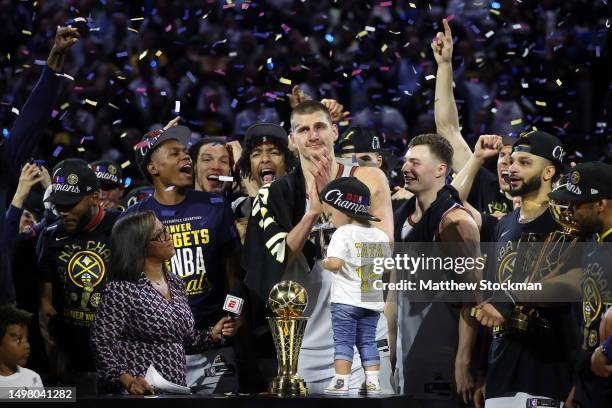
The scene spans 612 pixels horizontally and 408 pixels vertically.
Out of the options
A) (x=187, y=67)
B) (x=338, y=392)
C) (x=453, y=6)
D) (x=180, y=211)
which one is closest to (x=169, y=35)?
(x=187, y=67)

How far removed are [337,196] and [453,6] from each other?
18.2ft

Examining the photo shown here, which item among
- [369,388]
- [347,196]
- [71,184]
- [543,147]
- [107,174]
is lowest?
[369,388]

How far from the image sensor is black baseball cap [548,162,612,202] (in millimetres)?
4332

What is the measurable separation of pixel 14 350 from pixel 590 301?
2.71 m

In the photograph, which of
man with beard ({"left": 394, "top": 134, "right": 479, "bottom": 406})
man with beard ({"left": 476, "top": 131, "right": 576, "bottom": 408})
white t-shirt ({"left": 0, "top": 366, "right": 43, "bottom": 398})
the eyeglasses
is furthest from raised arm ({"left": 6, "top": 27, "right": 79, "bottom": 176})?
man with beard ({"left": 476, "top": 131, "right": 576, "bottom": 408})

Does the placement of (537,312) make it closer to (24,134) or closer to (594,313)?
(594,313)

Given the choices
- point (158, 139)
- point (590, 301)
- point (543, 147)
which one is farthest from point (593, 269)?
point (158, 139)

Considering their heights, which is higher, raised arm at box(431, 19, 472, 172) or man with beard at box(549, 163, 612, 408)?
raised arm at box(431, 19, 472, 172)

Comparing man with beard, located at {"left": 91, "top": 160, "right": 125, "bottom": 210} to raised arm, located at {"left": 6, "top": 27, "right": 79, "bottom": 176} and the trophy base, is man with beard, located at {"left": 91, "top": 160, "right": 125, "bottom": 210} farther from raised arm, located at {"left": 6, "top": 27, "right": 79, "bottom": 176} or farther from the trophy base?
the trophy base

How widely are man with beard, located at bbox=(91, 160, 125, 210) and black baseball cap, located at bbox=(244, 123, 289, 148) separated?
50.2 inches

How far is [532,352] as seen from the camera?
477 cm

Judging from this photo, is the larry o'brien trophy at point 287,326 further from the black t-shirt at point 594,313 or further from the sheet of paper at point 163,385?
the black t-shirt at point 594,313

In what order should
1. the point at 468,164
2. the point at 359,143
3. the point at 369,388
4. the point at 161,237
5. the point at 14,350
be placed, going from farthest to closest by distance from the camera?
the point at 359,143 → the point at 468,164 → the point at 14,350 → the point at 161,237 → the point at 369,388

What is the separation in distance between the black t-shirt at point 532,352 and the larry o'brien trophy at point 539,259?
3cm
